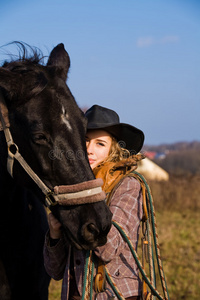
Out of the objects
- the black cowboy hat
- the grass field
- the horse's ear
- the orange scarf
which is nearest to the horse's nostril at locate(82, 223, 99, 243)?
the orange scarf

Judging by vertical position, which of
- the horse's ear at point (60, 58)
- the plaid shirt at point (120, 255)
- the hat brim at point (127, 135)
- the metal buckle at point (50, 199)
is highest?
the horse's ear at point (60, 58)

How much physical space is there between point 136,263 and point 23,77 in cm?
147

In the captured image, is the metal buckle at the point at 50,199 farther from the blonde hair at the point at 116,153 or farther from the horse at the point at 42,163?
the blonde hair at the point at 116,153

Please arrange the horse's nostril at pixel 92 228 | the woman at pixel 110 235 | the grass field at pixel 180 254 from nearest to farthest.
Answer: the horse's nostril at pixel 92 228
the woman at pixel 110 235
the grass field at pixel 180 254

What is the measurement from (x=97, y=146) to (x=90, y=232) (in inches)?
36.6

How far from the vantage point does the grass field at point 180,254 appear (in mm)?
6156

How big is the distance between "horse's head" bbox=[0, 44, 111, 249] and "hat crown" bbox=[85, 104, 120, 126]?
1.74ft

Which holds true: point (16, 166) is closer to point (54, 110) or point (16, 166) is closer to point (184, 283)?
point (54, 110)

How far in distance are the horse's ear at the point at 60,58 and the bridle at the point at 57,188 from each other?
0.61m

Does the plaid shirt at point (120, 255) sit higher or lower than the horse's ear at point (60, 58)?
lower

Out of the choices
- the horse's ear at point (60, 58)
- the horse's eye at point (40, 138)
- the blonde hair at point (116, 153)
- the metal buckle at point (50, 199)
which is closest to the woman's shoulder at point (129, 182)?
the blonde hair at point (116, 153)

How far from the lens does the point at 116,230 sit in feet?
8.25

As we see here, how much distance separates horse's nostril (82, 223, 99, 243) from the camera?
2209 mm

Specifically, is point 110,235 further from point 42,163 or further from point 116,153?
point 116,153
